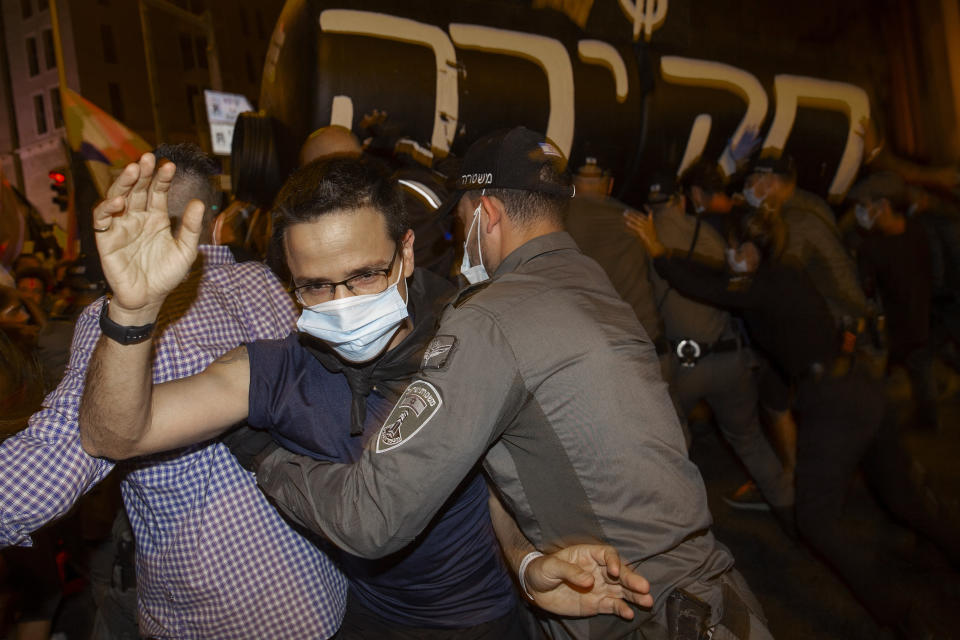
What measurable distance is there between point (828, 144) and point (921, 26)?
1.97 metres

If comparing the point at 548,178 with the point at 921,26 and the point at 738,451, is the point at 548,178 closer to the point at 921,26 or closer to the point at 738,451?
the point at 738,451

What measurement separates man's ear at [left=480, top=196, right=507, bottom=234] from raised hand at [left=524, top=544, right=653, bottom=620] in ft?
2.88

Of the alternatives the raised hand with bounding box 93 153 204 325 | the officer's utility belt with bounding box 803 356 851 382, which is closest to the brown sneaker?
the officer's utility belt with bounding box 803 356 851 382

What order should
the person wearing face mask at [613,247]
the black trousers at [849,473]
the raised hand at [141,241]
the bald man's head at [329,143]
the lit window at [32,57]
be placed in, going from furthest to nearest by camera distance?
the lit window at [32,57] < the person wearing face mask at [613,247] < the bald man's head at [329,143] < the black trousers at [849,473] < the raised hand at [141,241]

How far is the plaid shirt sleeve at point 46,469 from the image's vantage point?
1.31m

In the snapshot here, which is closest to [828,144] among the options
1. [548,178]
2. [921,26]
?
[921,26]

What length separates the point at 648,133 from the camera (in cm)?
537

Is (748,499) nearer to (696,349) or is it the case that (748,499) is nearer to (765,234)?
(696,349)

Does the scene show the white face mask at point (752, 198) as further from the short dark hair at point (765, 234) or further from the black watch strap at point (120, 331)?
the black watch strap at point (120, 331)

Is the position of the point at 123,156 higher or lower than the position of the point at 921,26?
lower

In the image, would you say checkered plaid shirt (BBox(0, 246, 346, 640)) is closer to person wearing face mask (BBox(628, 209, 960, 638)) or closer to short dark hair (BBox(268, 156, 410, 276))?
short dark hair (BBox(268, 156, 410, 276))

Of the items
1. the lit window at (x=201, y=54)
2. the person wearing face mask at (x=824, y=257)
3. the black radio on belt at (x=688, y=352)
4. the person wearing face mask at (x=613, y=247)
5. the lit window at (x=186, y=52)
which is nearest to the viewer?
the person wearing face mask at (x=824, y=257)

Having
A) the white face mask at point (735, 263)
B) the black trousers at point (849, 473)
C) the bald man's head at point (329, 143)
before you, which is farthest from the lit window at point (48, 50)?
the black trousers at point (849, 473)

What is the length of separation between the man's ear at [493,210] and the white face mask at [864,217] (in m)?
3.20
